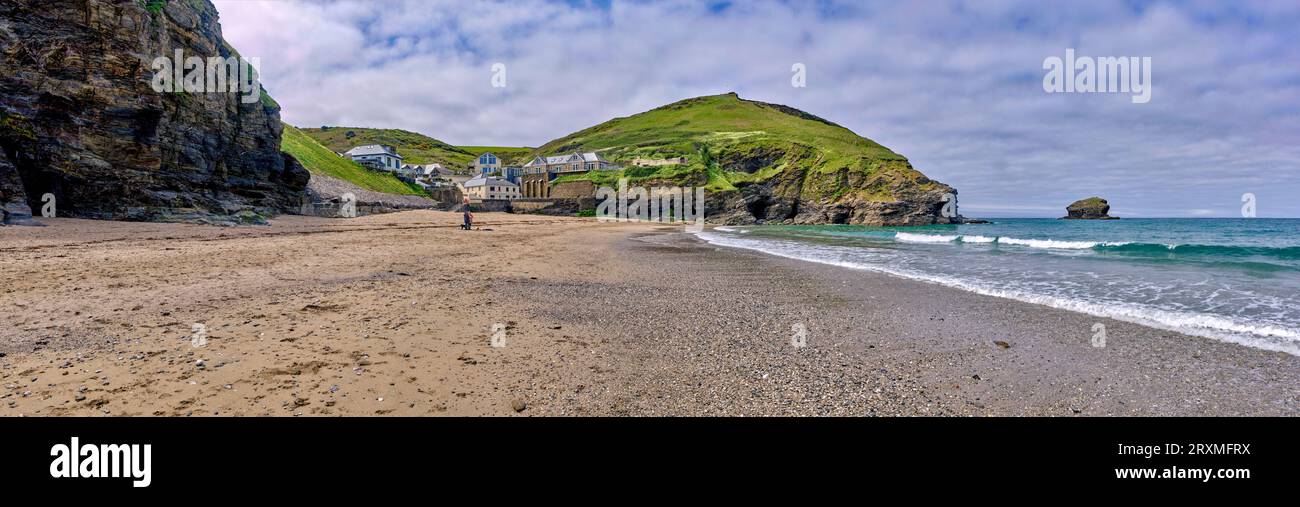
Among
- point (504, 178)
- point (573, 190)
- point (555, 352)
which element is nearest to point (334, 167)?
point (573, 190)

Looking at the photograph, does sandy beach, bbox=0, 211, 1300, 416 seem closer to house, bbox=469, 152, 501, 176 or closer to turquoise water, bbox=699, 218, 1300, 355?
turquoise water, bbox=699, 218, 1300, 355

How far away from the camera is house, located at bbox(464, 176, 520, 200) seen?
88.1m

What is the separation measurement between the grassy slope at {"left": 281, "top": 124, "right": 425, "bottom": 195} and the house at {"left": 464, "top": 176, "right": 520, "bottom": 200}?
16.9m

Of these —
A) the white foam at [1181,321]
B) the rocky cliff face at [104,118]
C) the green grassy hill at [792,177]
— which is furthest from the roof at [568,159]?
the white foam at [1181,321]

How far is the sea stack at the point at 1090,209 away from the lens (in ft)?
427

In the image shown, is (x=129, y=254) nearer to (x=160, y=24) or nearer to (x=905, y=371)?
(x=905, y=371)

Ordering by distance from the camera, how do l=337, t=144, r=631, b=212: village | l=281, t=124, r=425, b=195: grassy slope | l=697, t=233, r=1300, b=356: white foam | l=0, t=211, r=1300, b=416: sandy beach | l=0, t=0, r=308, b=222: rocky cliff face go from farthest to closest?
l=337, t=144, r=631, b=212: village
l=281, t=124, r=425, b=195: grassy slope
l=0, t=0, r=308, b=222: rocky cliff face
l=697, t=233, r=1300, b=356: white foam
l=0, t=211, r=1300, b=416: sandy beach

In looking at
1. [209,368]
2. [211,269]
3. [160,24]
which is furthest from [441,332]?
[160,24]

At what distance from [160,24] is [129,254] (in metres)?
21.4

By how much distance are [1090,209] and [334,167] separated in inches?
6990

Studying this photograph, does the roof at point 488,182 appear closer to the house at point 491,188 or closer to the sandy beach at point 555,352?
the house at point 491,188

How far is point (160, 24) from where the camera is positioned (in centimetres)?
2434

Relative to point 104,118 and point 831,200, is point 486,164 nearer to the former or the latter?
point 831,200

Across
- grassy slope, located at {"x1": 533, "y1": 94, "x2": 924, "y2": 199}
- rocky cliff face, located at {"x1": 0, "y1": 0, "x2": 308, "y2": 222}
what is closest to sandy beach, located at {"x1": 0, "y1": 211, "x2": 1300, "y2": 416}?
rocky cliff face, located at {"x1": 0, "y1": 0, "x2": 308, "y2": 222}
